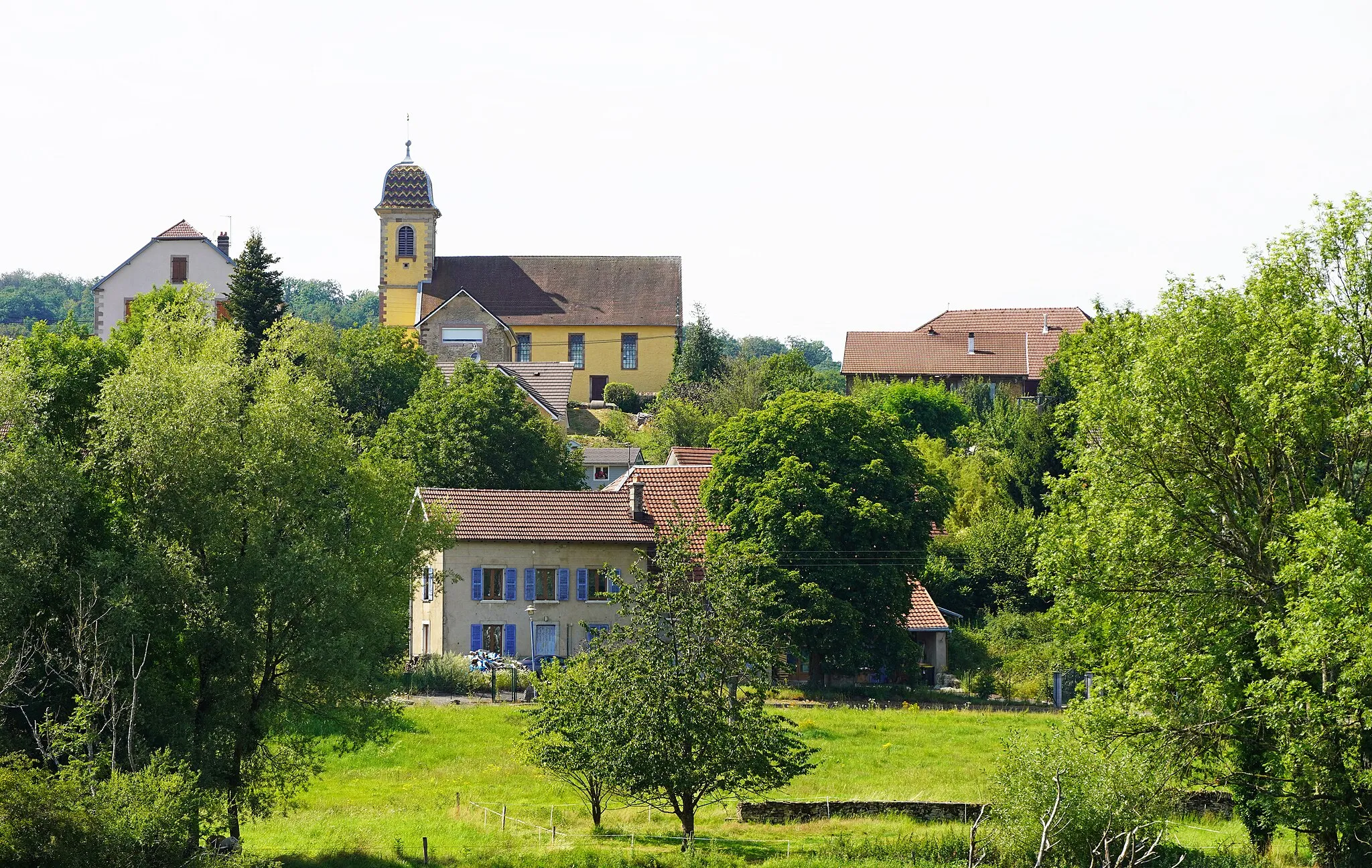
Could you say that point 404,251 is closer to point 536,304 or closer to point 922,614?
point 536,304

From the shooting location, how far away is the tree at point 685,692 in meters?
28.2

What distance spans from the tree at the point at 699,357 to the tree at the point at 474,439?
976 inches

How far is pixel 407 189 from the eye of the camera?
3740 inches

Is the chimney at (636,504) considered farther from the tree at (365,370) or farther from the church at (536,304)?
the church at (536,304)

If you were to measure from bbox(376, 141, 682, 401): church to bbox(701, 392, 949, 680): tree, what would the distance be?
41.2 metres

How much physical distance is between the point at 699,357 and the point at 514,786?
181 feet

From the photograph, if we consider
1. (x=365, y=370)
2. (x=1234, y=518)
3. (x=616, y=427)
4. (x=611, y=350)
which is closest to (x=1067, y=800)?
(x=1234, y=518)

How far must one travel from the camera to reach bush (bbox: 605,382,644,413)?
285 ft

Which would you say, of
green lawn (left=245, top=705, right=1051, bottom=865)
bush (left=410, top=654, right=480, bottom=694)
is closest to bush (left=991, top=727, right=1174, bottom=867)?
green lawn (left=245, top=705, right=1051, bottom=865)

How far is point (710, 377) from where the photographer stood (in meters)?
85.2

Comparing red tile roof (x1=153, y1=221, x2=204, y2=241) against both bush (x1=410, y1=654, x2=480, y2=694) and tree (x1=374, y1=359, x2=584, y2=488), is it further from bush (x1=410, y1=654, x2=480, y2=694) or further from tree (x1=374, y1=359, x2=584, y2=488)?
bush (x1=410, y1=654, x2=480, y2=694)

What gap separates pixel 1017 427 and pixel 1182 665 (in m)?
39.4

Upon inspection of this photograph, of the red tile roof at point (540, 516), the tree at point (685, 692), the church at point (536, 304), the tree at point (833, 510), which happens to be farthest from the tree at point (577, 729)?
the church at point (536, 304)

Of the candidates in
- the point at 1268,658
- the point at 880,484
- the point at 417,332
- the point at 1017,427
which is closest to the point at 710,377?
the point at 417,332
